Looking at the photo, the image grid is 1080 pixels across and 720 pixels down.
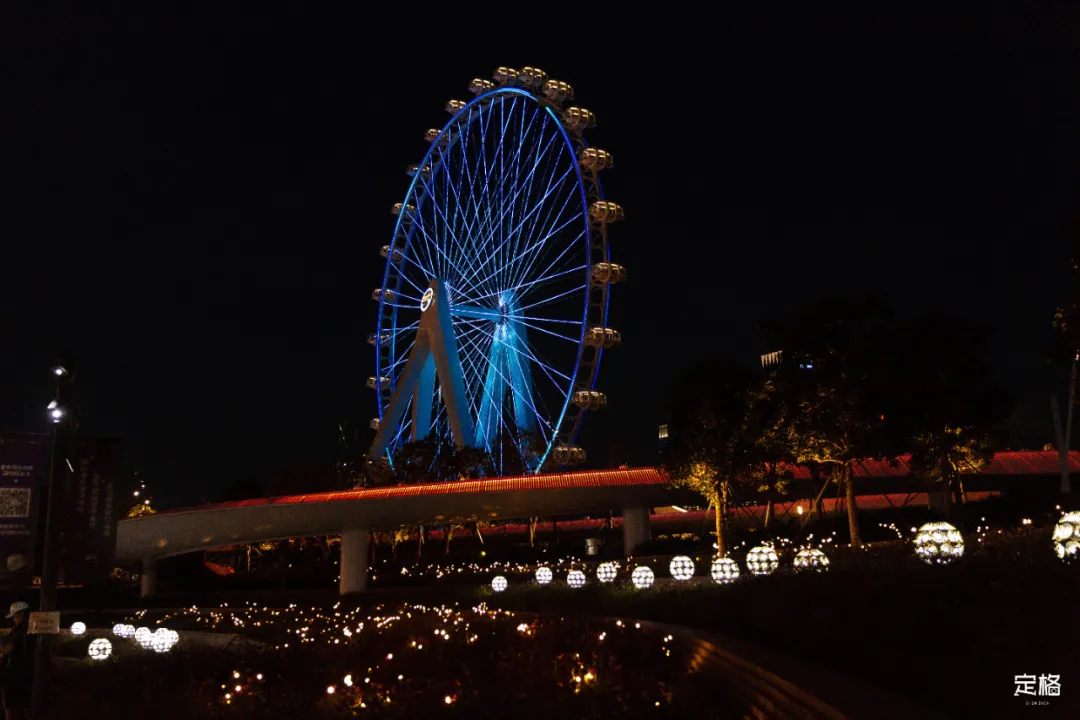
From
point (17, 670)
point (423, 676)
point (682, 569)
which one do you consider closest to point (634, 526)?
point (682, 569)

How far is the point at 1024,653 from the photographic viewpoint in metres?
8.24

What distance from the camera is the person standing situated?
991cm

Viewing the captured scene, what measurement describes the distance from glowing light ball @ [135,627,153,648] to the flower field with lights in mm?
3264

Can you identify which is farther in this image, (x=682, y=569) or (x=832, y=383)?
(x=832, y=383)

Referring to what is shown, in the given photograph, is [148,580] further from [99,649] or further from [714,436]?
[714,436]

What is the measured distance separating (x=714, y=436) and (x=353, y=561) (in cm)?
1291

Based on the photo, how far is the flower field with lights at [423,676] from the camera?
9.55m

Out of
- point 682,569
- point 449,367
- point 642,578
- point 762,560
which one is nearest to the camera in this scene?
point 762,560

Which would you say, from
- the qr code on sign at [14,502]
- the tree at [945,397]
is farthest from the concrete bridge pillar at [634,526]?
the qr code on sign at [14,502]

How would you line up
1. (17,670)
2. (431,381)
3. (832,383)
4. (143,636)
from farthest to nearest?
1. (431,381)
2. (832,383)
3. (143,636)
4. (17,670)

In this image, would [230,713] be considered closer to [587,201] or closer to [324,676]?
[324,676]

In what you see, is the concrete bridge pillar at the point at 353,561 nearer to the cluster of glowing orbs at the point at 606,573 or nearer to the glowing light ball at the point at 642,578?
the cluster of glowing orbs at the point at 606,573

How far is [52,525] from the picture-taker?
9.41 metres

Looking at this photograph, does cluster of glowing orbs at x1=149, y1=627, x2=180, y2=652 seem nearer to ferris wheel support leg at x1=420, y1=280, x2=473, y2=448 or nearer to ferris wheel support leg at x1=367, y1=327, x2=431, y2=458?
ferris wheel support leg at x1=420, y1=280, x2=473, y2=448
